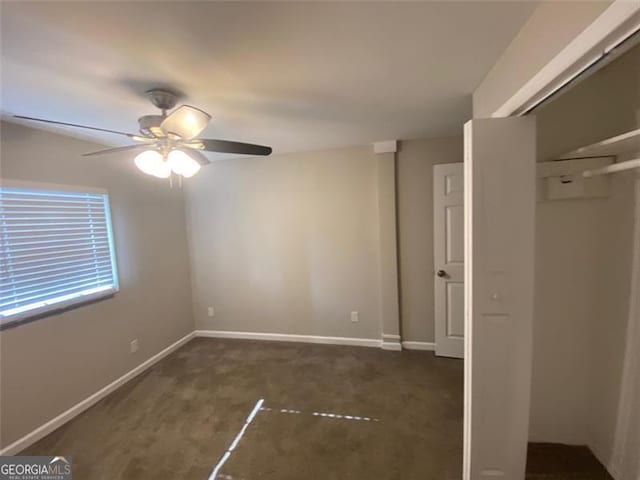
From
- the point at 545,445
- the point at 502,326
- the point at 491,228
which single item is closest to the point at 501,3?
the point at 491,228

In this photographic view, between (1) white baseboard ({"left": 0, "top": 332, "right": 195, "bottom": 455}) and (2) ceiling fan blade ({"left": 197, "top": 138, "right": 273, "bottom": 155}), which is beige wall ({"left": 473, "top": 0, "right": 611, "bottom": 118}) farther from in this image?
(1) white baseboard ({"left": 0, "top": 332, "right": 195, "bottom": 455})

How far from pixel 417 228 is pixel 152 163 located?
2572 millimetres

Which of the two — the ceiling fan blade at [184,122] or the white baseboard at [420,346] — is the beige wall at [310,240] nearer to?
the white baseboard at [420,346]

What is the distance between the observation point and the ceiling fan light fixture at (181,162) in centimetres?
173

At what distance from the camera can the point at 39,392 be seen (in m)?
2.16

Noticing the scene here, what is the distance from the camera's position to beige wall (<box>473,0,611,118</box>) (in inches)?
36.2

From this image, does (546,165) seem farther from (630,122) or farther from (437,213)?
(437,213)

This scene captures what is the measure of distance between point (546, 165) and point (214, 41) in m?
1.89

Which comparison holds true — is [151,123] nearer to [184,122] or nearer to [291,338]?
[184,122]

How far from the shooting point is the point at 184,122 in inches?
58.9

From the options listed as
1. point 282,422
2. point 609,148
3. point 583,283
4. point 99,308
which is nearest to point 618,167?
point 609,148

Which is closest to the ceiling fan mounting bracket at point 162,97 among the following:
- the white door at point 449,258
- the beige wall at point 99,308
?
the beige wall at point 99,308

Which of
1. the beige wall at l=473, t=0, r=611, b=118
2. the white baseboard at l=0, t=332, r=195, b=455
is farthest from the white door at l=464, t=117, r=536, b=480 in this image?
the white baseboard at l=0, t=332, r=195, b=455

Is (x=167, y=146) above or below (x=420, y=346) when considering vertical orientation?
above
